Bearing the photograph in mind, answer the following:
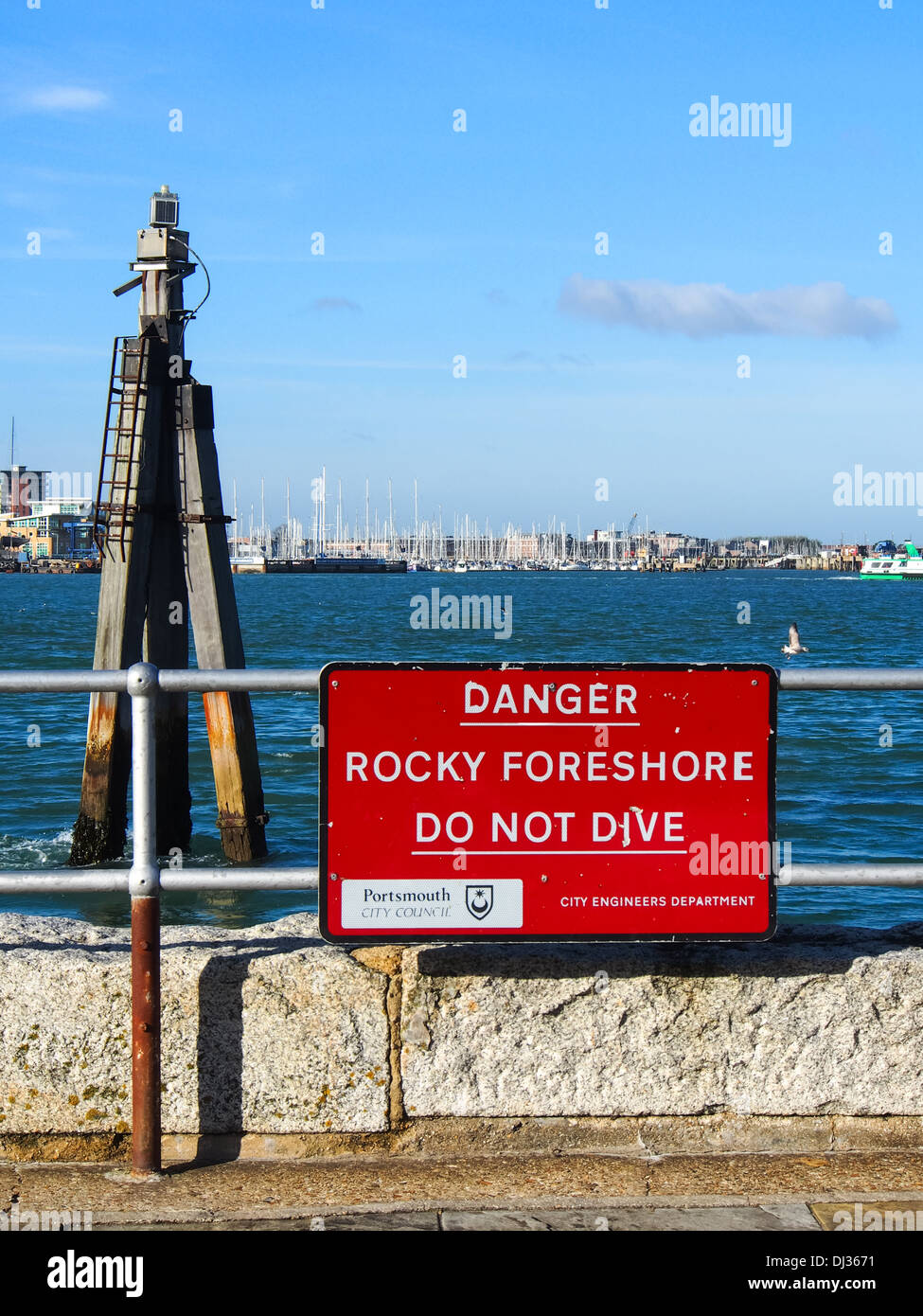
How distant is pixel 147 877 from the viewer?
3.89m

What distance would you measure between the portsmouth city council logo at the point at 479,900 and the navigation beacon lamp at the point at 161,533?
9106 millimetres

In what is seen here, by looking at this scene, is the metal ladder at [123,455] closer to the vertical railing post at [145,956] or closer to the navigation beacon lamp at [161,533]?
the navigation beacon lamp at [161,533]

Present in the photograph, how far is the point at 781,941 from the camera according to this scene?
4.31 metres

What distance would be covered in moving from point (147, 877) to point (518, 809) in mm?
998

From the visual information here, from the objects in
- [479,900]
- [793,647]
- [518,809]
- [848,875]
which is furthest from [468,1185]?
[793,647]

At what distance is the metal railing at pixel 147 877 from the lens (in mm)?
3889

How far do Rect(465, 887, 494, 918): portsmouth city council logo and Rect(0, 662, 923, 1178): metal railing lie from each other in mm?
440

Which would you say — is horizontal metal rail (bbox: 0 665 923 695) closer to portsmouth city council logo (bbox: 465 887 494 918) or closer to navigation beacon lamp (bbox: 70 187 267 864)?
portsmouth city council logo (bbox: 465 887 494 918)

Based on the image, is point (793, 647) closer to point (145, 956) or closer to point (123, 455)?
point (123, 455)

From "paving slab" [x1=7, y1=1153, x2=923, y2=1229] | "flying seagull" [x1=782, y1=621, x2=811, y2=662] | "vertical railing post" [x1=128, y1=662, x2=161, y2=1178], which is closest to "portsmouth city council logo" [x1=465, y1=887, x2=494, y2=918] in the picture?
"paving slab" [x1=7, y1=1153, x2=923, y2=1229]

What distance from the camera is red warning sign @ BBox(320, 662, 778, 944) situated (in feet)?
13.1

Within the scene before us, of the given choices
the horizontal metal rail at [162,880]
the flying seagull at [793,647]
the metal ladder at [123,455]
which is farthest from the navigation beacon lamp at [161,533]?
the flying seagull at [793,647]
